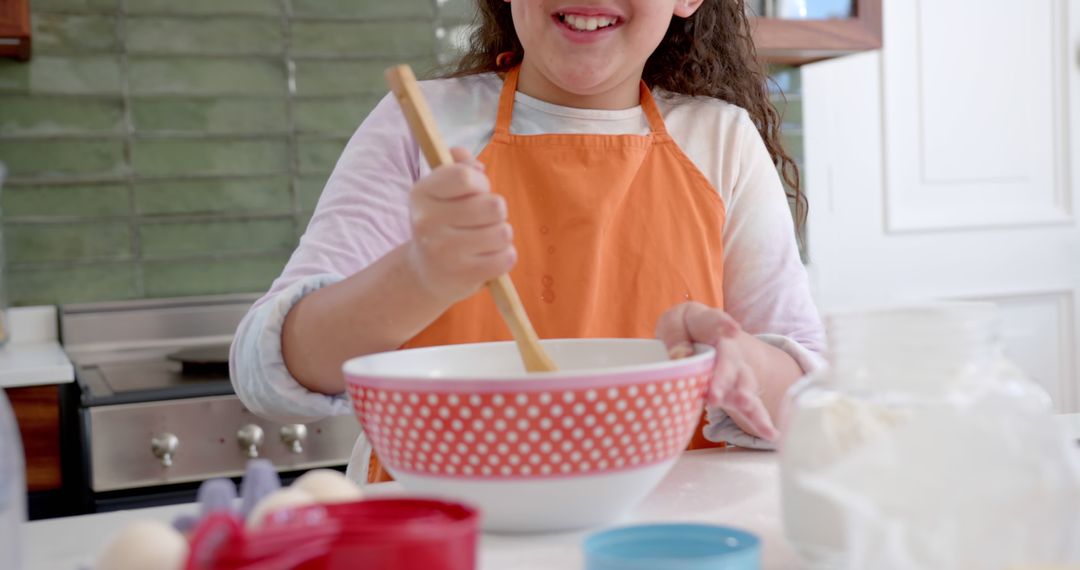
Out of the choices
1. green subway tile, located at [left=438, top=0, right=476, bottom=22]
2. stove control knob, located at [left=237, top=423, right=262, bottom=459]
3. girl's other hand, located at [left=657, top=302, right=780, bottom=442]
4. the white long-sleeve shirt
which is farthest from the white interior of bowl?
green subway tile, located at [left=438, top=0, right=476, bottom=22]

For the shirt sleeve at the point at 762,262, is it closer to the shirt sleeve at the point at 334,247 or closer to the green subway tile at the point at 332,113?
the shirt sleeve at the point at 334,247

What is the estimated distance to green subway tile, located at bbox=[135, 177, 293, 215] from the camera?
86.4 inches

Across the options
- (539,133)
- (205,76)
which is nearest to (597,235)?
(539,133)

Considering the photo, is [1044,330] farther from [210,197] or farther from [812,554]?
[812,554]

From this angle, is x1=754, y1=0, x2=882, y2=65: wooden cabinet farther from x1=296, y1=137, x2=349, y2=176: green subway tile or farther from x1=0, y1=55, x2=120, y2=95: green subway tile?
x1=0, y1=55, x2=120, y2=95: green subway tile

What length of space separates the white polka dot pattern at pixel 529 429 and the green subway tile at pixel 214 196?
1666 mm

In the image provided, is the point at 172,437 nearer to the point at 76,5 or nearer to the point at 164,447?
the point at 164,447

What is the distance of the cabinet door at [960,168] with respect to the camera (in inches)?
103

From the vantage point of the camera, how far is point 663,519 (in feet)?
2.33

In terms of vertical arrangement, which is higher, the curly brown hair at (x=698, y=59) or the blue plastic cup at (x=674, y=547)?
the curly brown hair at (x=698, y=59)

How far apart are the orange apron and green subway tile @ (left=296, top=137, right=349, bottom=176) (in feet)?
3.69

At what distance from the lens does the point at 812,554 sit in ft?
1.84

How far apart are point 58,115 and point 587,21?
4.39 ft

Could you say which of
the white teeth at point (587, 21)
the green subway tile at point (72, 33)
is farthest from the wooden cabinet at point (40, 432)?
the white teeth at point (587, 21)
